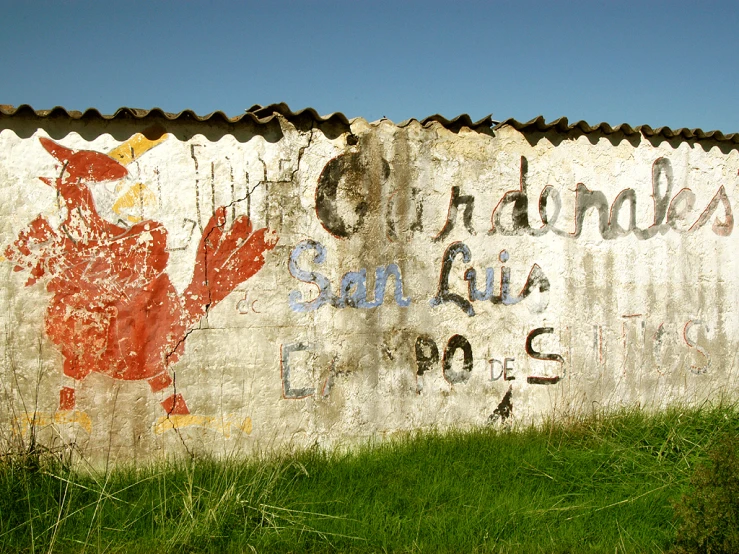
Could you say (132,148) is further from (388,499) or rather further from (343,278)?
(388,499)

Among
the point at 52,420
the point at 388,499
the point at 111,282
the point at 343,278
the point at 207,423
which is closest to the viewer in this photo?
the point at 388,499

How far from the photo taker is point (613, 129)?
227 inches

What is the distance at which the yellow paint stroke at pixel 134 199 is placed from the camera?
474 cm

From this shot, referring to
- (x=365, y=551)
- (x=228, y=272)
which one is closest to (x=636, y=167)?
(x=228, y=272)

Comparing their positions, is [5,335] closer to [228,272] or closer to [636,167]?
[228,272]

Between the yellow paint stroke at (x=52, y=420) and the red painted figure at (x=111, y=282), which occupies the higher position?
the red painted figure at (x=111, y=282)

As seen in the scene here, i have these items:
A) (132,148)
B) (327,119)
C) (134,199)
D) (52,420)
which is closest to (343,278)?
(327,119)

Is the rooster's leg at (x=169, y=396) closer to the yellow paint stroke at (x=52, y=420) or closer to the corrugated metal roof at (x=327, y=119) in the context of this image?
the yellow paint stroke at (x=52, y=420)

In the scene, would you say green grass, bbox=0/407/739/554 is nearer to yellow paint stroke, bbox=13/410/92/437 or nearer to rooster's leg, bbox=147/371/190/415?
yellow paint stroke, bbox=13/410/92/437

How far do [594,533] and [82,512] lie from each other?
122 inches

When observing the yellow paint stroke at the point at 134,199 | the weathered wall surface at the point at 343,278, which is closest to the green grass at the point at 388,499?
the weathered wall surface at the point at 343,278

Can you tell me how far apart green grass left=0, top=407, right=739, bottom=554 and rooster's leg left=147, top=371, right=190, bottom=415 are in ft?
1.27

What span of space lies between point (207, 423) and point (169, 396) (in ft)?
1.12

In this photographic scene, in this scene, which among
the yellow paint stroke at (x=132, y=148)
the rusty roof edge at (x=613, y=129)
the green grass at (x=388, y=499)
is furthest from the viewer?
the rusty roof edge at (x=613, y=129)
